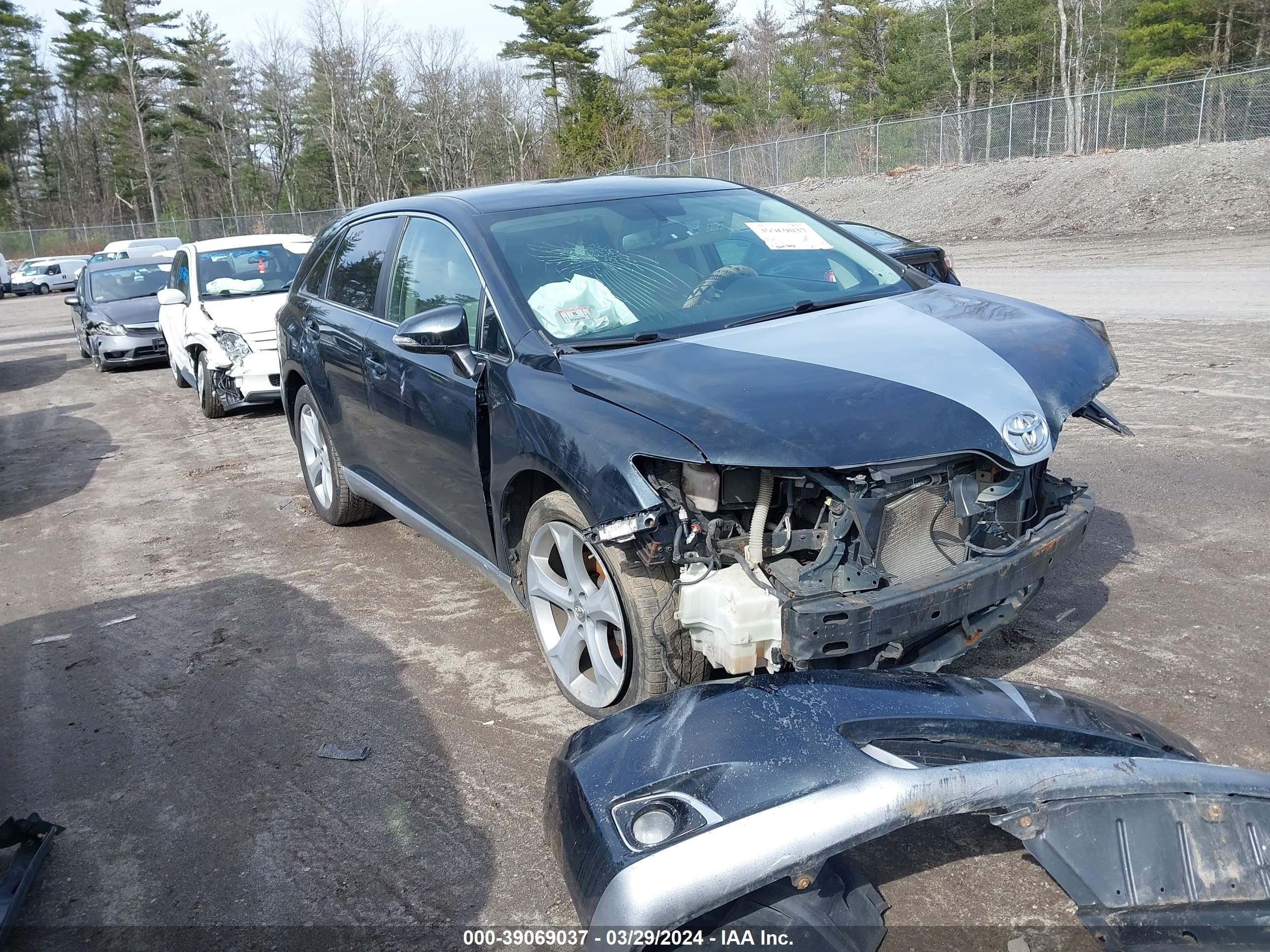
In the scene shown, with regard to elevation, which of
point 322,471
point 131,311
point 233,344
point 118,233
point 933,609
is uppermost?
point 118,233

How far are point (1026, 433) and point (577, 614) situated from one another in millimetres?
1602

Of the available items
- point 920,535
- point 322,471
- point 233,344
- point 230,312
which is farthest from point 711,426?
point 230,312

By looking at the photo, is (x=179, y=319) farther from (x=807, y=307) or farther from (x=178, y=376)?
(x=807, y=307)

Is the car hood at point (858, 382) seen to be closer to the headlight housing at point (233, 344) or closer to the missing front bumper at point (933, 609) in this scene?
the missing front bumper at point (933, 609)

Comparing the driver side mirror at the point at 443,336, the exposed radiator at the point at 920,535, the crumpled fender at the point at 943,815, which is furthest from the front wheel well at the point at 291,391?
the crumpled fender at the point at 943,815

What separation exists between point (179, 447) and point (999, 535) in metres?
8.26

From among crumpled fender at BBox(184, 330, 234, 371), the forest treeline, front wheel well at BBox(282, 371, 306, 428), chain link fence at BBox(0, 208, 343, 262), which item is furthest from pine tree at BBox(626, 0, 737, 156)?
front wheel well at BBox(282, 371, 306, 428)

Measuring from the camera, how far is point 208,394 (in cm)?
1066

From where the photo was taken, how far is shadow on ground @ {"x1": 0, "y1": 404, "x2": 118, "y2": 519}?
808cm

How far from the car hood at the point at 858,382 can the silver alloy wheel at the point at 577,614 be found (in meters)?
0.60

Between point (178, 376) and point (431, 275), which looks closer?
point (431, 275)

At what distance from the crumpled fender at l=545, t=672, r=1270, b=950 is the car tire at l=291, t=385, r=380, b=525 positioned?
411cm

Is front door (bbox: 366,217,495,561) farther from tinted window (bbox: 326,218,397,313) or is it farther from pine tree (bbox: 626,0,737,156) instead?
pine tree (bbox: 626,0,737,156)

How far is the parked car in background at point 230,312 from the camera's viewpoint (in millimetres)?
10148
